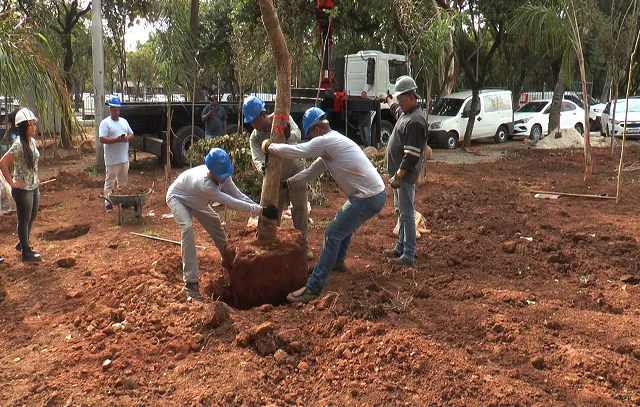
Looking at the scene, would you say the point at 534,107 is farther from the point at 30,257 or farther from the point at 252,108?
the point at 30,257

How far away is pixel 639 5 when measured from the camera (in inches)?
453

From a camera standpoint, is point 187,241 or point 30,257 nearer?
point 187,241

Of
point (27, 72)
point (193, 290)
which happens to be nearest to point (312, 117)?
point (193, 290)

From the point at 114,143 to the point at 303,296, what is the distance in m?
4.68

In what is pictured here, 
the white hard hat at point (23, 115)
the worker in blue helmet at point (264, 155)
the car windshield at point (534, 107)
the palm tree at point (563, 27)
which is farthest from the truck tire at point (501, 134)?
the white hard hat at point (23, 115)

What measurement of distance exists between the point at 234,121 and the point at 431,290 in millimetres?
9054

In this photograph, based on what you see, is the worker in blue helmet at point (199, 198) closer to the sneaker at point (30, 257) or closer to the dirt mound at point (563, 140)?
the sneaker at point (30, 257)

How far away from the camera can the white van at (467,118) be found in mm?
17453

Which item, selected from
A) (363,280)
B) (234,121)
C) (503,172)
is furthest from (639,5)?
(363,280)

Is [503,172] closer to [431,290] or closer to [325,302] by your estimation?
[431,290]

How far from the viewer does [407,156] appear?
5.72 meters

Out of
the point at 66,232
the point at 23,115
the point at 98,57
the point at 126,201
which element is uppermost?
the point at 98,57

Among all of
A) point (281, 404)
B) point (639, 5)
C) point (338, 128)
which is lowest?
point (281, 404)

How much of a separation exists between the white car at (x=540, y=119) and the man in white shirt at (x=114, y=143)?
14.8 meters
